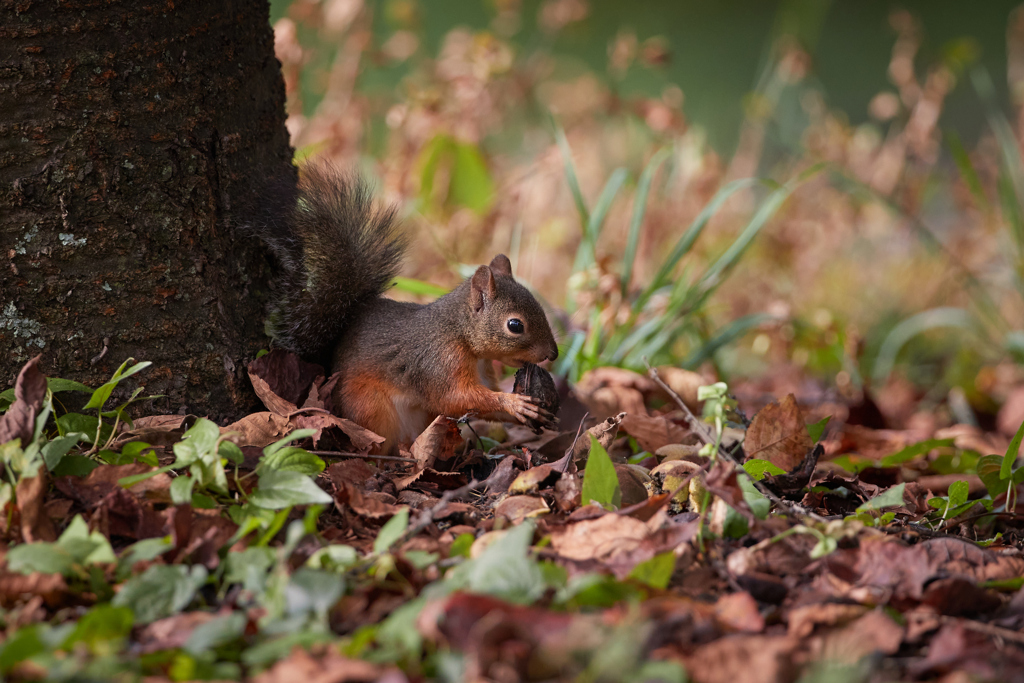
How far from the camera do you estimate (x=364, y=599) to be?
4.10ft

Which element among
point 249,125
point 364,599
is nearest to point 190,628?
point 364,599

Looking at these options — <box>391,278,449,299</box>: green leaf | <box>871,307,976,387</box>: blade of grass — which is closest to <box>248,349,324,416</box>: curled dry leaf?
<box>391,278,449,299</box>: green leaf

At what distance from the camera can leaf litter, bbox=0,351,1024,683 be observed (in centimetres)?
109

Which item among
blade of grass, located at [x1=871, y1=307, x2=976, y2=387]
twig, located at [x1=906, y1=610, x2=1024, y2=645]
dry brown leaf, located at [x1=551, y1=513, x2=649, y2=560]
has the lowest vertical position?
blade of grass, located at [x1=871, y1=307, x2=976, y2=387]

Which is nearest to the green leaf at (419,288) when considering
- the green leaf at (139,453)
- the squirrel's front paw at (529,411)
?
the squirrel's front paw at (529,411)

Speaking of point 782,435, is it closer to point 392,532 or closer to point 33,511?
point 392,532

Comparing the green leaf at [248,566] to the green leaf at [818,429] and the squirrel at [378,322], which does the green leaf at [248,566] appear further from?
the green leaf at [818,429]

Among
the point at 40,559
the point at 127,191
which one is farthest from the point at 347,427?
the point at 40,559

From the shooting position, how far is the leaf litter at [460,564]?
42.8 inches

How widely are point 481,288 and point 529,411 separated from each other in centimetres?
47

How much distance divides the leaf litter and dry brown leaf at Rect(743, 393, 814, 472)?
75mm

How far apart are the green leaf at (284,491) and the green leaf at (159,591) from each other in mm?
214

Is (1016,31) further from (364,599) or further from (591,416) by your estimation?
(364,599)

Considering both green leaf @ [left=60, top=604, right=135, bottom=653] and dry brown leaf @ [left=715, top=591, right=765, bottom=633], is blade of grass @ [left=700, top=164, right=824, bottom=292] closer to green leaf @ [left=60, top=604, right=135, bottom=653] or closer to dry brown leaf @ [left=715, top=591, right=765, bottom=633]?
dry brown leaf @ [left=715, top=591, right=765, bottom=633]
